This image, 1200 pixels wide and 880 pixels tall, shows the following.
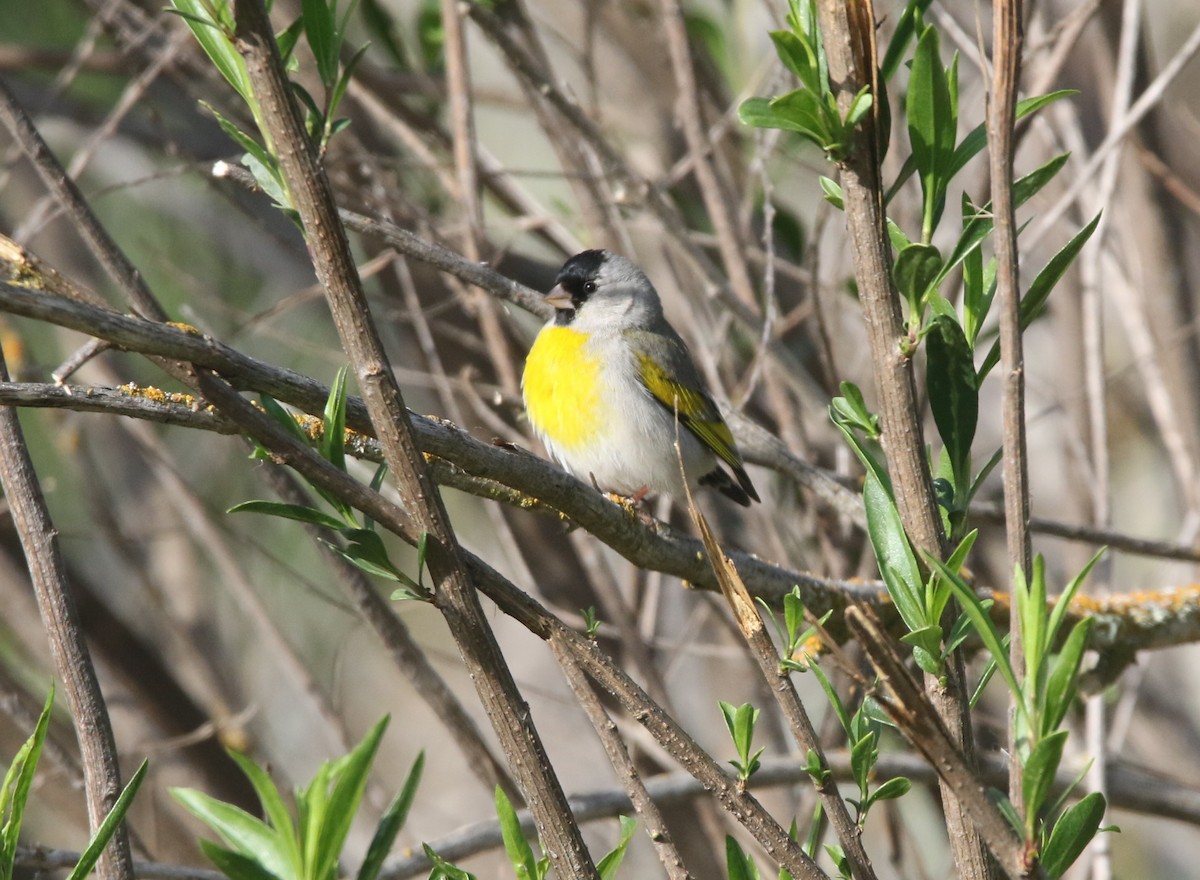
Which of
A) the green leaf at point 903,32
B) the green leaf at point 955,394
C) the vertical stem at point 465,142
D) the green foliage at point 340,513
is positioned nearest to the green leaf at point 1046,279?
the green leaf at point 955,394

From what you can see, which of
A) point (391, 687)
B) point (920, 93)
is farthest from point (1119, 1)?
point (391, 687)

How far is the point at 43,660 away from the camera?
4027 millimetres

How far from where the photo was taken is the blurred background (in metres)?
3.45

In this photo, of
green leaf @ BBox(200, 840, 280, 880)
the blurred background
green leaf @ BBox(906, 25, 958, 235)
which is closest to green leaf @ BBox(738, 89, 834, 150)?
green leaf @ BBox(906, 25, 958, 235)

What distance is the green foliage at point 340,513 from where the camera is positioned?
1248mm

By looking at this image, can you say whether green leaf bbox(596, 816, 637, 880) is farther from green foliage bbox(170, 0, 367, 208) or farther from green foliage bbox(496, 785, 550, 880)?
green foliage bbox(170, 0, 367, 208)

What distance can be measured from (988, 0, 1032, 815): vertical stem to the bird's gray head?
2509 mm

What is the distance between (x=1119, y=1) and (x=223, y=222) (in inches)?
158

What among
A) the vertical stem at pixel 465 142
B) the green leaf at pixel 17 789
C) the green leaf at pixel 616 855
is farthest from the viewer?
the vertical stem at pixel 465 142

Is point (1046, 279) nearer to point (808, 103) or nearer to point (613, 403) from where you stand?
point (808, 103)

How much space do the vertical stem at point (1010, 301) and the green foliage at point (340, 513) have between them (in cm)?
58

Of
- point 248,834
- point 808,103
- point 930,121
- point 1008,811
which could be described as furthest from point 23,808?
point 930,121

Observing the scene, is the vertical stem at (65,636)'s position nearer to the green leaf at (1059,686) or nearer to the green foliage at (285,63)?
the green foliage at (285,63)

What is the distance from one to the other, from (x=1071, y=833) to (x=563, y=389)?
277cm
